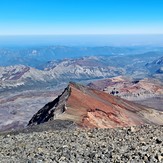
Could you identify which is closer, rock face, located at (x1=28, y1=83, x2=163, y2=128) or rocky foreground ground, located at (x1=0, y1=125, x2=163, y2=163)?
rocky foreground ground, located at (x1=0, y1=125, x2=163, y2=163)

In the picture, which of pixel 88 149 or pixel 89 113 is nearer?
pixel 88 149

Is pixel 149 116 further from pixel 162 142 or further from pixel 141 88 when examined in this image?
pixel 141 88

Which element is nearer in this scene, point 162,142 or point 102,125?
point 162,142

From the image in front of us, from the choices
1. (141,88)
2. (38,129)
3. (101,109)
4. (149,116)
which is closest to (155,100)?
(141,88)

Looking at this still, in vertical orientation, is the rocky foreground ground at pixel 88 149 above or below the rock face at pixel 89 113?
above

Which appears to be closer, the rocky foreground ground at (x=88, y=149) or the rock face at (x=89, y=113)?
the rocky foreground ground at (x=88, y=149)

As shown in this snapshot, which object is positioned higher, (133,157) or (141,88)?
(133,157)

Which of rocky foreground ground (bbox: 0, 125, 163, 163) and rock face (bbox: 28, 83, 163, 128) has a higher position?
rocky foreground ground (bbox: 0, 125, 163, 163)

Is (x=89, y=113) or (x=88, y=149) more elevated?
(x=88, y=149)
